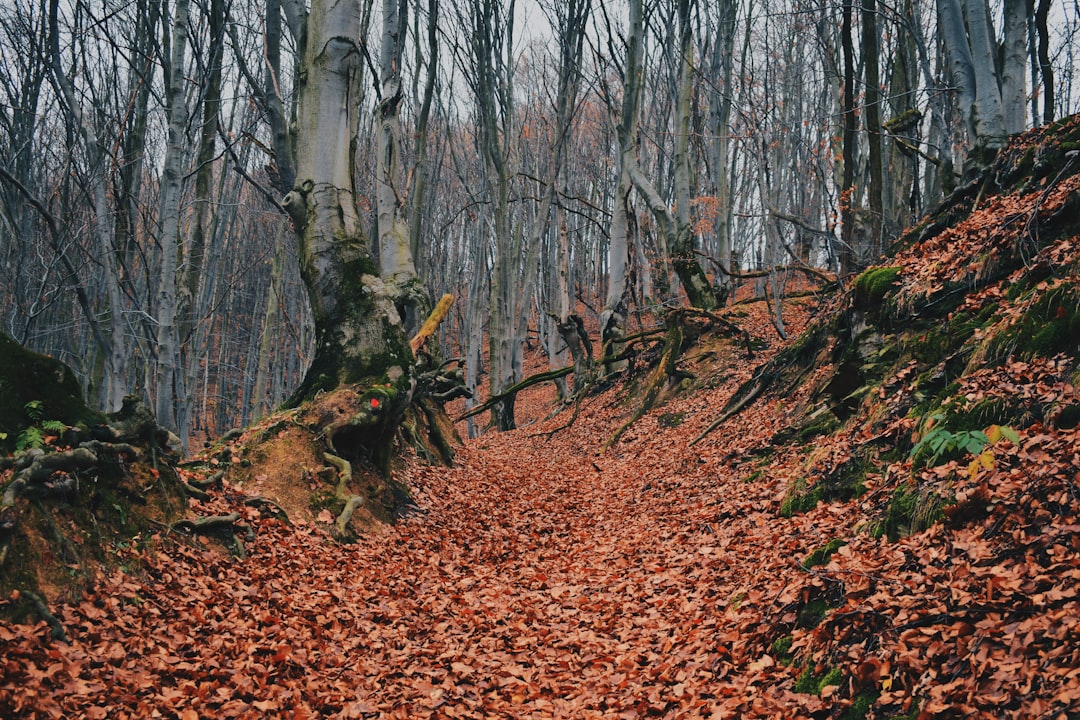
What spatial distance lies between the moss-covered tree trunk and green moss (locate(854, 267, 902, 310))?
527 cm

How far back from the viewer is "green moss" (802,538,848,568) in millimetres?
4186

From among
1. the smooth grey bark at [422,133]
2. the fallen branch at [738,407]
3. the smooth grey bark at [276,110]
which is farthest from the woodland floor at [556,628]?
the smooth grey bark at [422,133]

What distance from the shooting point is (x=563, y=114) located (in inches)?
684

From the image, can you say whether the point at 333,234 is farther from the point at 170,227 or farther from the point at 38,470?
the point at 38,470

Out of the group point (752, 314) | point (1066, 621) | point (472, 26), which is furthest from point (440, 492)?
point (472, 26)

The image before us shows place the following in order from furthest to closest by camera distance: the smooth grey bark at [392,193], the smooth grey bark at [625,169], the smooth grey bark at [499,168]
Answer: the smooth grey bark at [499,168] < the smooth grey bark at [625,169] < the smooth grey bark at [392,193]

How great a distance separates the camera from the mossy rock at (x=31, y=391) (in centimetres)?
428

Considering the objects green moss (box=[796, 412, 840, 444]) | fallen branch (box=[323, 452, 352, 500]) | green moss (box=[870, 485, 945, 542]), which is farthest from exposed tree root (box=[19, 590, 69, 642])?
green moss (box=[796, 412, 840, 444])

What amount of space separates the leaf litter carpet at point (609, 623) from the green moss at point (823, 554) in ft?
0.27

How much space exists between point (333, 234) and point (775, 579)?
5907 mm

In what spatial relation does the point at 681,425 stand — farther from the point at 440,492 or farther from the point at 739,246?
the point at 739,246

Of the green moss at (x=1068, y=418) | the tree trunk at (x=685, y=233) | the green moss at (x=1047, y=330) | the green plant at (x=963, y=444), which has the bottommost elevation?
the green plant at (x=963, y=444)

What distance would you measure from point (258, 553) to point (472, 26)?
16.4 metres

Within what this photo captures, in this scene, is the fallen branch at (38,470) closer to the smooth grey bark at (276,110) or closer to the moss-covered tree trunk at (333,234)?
the moss-covered tree trunk at (333,234)
